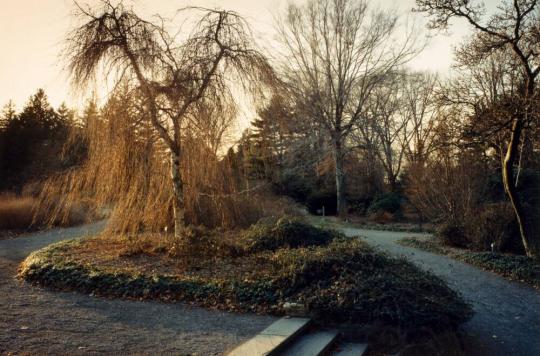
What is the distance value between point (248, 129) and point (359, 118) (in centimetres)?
1343

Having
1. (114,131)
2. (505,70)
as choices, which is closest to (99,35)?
(114,131)

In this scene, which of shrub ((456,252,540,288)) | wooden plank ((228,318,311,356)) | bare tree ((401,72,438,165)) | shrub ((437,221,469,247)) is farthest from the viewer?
bare tree ((401,72,438,165))

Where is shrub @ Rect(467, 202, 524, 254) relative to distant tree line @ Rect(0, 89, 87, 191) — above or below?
below

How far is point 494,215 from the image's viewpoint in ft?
33.2

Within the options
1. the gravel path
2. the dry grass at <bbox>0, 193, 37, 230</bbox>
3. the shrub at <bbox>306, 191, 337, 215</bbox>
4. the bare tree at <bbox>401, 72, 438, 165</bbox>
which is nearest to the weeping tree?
the gravel path

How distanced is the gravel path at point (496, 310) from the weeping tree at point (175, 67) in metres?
5.11

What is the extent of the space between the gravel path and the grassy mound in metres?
0.46

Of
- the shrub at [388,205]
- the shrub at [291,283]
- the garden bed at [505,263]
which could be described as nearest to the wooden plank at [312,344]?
the shrub at [291,283]

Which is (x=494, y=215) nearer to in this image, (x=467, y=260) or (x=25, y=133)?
(x=467, y=260)

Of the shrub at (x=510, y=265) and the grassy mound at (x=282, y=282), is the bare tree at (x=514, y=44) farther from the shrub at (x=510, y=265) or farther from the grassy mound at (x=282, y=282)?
the grassy mound at (x=282, y=282)

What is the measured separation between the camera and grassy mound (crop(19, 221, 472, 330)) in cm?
481

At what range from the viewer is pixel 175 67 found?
8375 mm

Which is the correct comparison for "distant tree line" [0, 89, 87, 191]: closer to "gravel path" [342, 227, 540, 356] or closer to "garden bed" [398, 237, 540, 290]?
"garden bed" [398, 237, 540, 290]

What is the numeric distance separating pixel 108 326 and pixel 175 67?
5271mm
